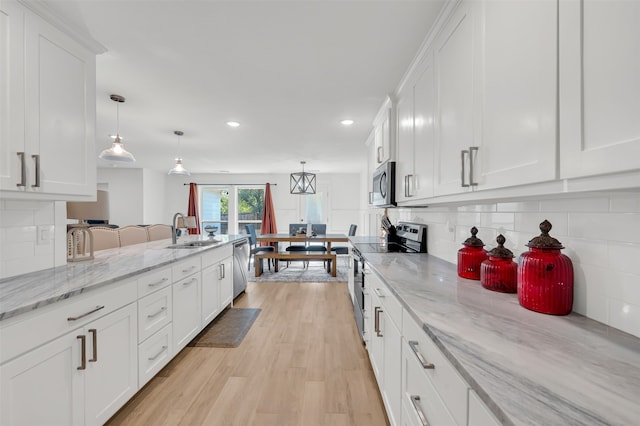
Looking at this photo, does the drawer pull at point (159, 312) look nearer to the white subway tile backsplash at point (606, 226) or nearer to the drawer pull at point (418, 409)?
the drawer pull at point (418, 409)

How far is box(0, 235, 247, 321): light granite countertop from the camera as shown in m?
Result: 1.12

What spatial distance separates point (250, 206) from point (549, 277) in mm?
7707

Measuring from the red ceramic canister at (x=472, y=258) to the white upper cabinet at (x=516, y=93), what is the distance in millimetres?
483

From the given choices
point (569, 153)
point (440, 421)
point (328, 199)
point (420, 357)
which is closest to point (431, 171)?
point (569, 153)

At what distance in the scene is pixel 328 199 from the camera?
8008mm

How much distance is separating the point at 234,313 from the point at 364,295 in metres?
1.80

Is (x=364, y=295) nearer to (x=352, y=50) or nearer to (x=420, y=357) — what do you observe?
(x=420, y=357)

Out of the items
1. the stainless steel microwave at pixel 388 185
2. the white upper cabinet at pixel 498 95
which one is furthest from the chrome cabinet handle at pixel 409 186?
Result: the white upper cabinet at pixel 498 95

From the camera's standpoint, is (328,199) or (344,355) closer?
(344,355)

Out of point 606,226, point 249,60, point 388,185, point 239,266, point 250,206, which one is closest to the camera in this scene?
point 606,226

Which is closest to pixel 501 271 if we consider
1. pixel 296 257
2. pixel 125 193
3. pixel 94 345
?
pixel 94 345

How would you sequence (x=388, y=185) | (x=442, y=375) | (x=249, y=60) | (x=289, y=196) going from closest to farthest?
(x=442, y=375)
(x=249, y=60)
(x=388, y=185)
(x=289, y=196)

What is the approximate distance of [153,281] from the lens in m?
1.86

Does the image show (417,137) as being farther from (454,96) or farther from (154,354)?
(154,354)
